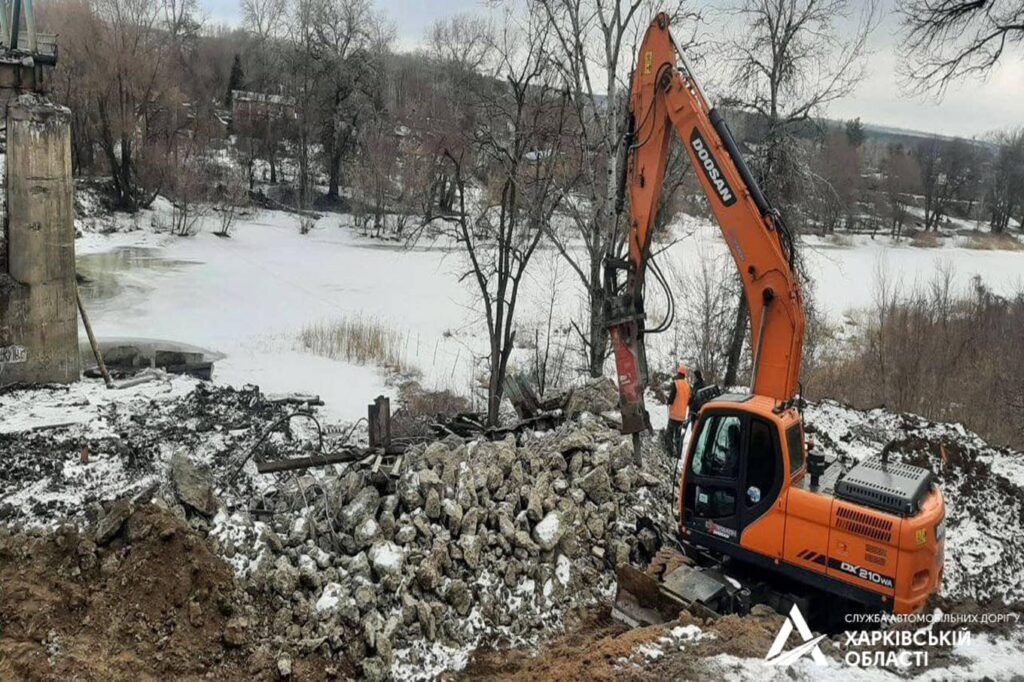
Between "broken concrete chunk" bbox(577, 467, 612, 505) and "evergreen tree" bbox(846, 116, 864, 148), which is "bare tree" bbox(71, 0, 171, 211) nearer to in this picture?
"broken concrete chunk" bbox(577, 467, 612, 505)

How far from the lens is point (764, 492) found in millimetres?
7297

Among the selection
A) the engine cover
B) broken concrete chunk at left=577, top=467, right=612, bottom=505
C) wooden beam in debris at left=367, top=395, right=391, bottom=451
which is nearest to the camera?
the engine cover

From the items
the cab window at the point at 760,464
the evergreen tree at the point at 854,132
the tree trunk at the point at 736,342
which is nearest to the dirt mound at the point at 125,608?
the cab window at the point at 760,464

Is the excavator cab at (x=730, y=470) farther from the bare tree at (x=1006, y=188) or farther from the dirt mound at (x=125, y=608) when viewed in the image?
the bare tree at (x=1006, y=188)

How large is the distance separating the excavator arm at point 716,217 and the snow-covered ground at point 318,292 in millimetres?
6687

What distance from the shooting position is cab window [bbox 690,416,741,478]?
24.4 ft

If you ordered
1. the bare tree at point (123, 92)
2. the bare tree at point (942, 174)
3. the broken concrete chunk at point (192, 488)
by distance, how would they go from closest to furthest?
the broken concrete chunk at point (192, 488) → the bare tree at point (123, 92) → the bare tree at point (942, 174)

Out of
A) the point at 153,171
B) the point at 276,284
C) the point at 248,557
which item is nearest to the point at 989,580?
the point at 248,557

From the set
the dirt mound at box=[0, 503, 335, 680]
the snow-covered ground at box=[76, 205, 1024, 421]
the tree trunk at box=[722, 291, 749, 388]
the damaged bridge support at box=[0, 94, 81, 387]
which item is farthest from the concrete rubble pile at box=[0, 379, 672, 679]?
A: the tree trunk at box=[722, 291, 749, 388]

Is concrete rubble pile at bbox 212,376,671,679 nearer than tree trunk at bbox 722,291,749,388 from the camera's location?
Yes

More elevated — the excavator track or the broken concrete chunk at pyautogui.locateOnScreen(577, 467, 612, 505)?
the broken concrete chunk at pyautogui.locateOnScreen(577, 467, 612, 505)

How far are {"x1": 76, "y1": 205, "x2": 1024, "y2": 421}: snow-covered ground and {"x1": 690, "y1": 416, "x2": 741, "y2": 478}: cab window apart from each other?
774cm

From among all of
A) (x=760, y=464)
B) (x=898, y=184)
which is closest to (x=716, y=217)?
(x=760, y=464)

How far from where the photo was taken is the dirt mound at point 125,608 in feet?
20.8
